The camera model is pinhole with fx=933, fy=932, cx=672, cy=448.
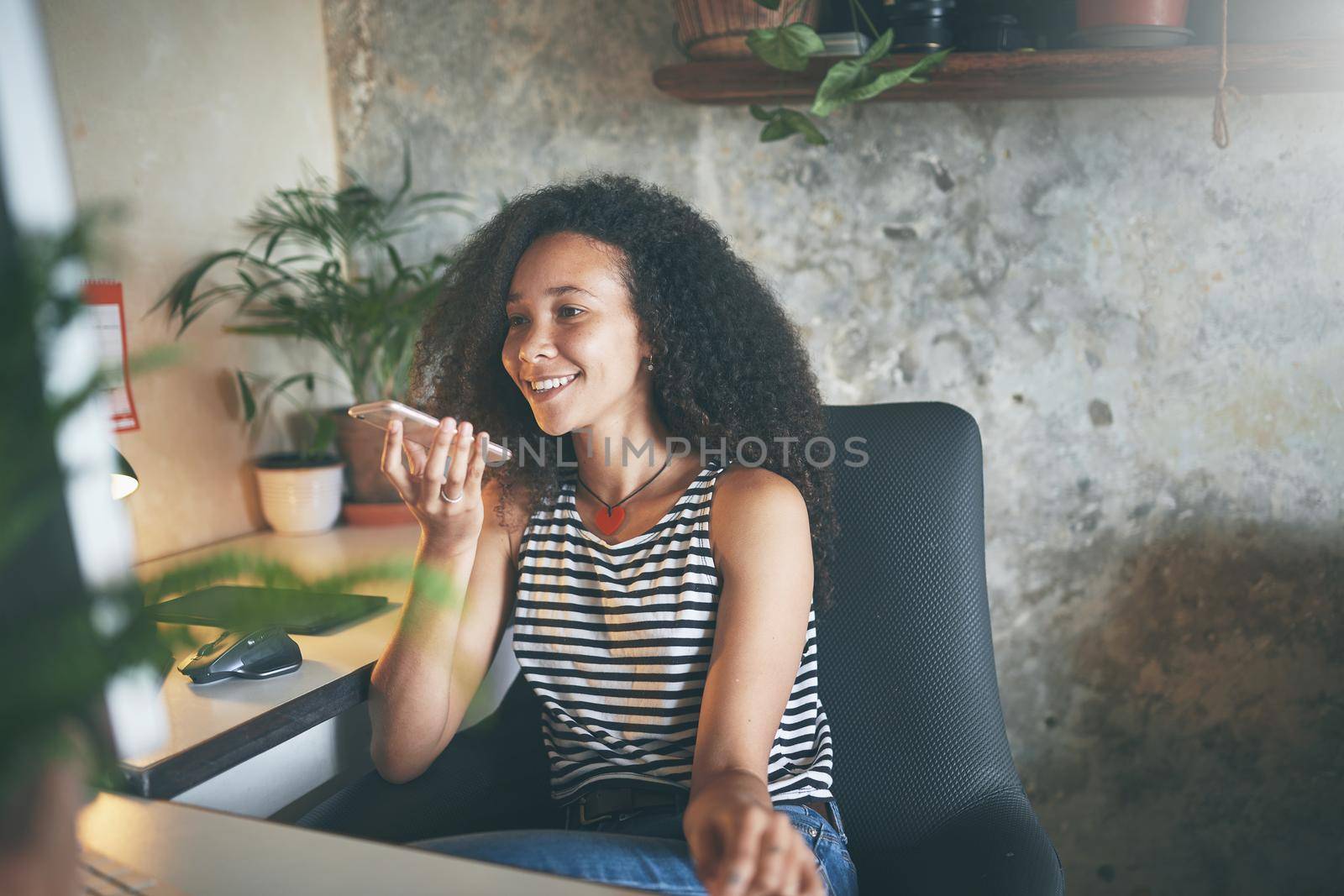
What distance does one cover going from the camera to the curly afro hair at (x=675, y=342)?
1.35 meters

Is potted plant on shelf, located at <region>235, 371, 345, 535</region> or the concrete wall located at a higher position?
the concrete wall

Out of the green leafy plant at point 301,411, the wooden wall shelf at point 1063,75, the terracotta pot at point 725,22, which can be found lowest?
the green leafy plant at point 301,411

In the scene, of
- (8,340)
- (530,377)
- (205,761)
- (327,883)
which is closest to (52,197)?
(8,340)

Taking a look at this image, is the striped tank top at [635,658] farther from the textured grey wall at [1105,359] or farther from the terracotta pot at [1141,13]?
the terracotta pot at [1141,13]

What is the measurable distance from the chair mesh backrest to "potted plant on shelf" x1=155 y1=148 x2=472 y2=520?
1.03m

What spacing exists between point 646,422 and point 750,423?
156mm

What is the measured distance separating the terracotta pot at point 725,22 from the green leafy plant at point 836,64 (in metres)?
0.02

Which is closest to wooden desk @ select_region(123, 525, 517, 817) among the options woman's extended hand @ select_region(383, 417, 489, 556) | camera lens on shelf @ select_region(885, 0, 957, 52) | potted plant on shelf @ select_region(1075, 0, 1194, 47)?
woman's extended hand @ select_region(383, 417, 489, 556)

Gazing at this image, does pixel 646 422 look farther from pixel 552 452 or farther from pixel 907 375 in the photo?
pixel 907 375

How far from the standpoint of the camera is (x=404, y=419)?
3.91ft

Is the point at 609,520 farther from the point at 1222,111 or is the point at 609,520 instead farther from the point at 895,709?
the point at 1222,111

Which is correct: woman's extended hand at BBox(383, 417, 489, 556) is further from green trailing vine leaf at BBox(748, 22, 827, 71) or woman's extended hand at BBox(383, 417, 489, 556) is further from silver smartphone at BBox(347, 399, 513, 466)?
green trailing vine leaf at BBox(748, 22, 827, 71)

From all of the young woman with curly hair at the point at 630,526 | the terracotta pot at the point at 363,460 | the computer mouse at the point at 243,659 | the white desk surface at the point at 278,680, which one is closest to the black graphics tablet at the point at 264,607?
the white desk surface at the point at 278,680

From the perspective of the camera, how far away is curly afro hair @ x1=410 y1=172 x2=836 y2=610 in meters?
1.35
